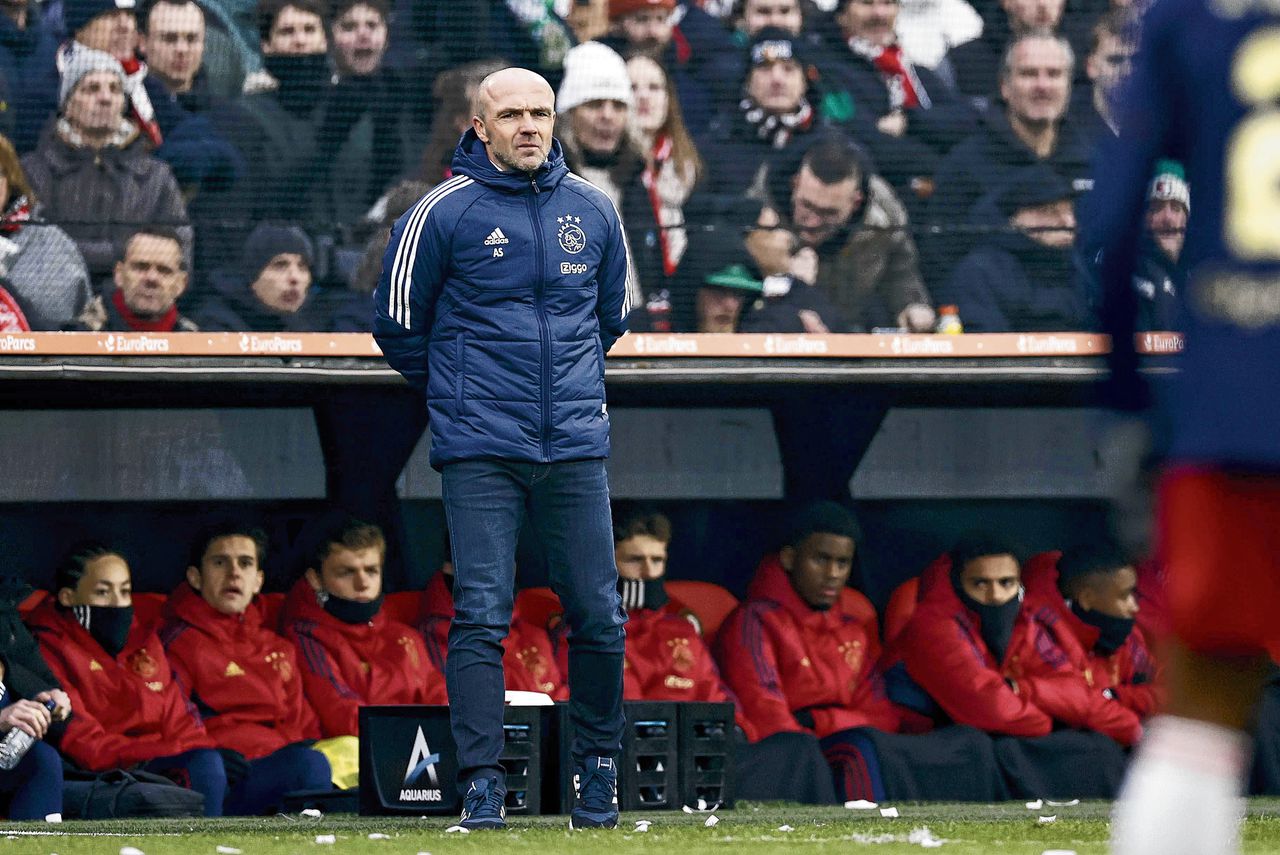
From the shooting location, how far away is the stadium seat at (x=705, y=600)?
9.00m

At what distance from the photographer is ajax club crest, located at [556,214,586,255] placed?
5734mm

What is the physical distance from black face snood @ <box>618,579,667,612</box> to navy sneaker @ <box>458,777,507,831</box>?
3226 millimetres

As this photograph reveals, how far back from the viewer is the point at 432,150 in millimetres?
8969

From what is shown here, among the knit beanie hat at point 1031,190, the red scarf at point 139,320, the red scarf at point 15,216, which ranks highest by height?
the knit beanie hat at point 1031,190

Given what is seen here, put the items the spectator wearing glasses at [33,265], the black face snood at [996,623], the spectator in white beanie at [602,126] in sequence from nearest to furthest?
the spectator wearing glasses at [33,265], the black face snood at [996,623], the spectator in white beanie at [602,126]

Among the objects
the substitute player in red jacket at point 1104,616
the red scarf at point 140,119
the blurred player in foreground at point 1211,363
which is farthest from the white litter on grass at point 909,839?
the red scarf at point 140,119

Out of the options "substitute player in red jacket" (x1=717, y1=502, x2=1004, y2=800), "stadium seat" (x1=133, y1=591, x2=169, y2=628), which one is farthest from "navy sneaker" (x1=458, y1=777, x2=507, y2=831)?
"stadium seat" (x1=133, y1=591, x2=169, y2=628)

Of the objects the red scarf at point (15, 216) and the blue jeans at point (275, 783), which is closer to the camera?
the blue jeans at point (275, 783)

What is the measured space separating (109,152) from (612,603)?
3871mm

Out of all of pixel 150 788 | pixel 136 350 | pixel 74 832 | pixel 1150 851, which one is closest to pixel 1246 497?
pixel 1150 851

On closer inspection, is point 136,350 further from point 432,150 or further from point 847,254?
point 847,254

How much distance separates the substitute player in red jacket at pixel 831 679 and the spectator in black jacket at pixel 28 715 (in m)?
2.62

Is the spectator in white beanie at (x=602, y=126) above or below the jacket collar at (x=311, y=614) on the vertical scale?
above

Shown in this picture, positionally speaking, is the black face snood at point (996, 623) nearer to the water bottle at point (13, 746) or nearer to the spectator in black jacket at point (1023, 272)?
the spectator in black jacket at point (1023, 272)
